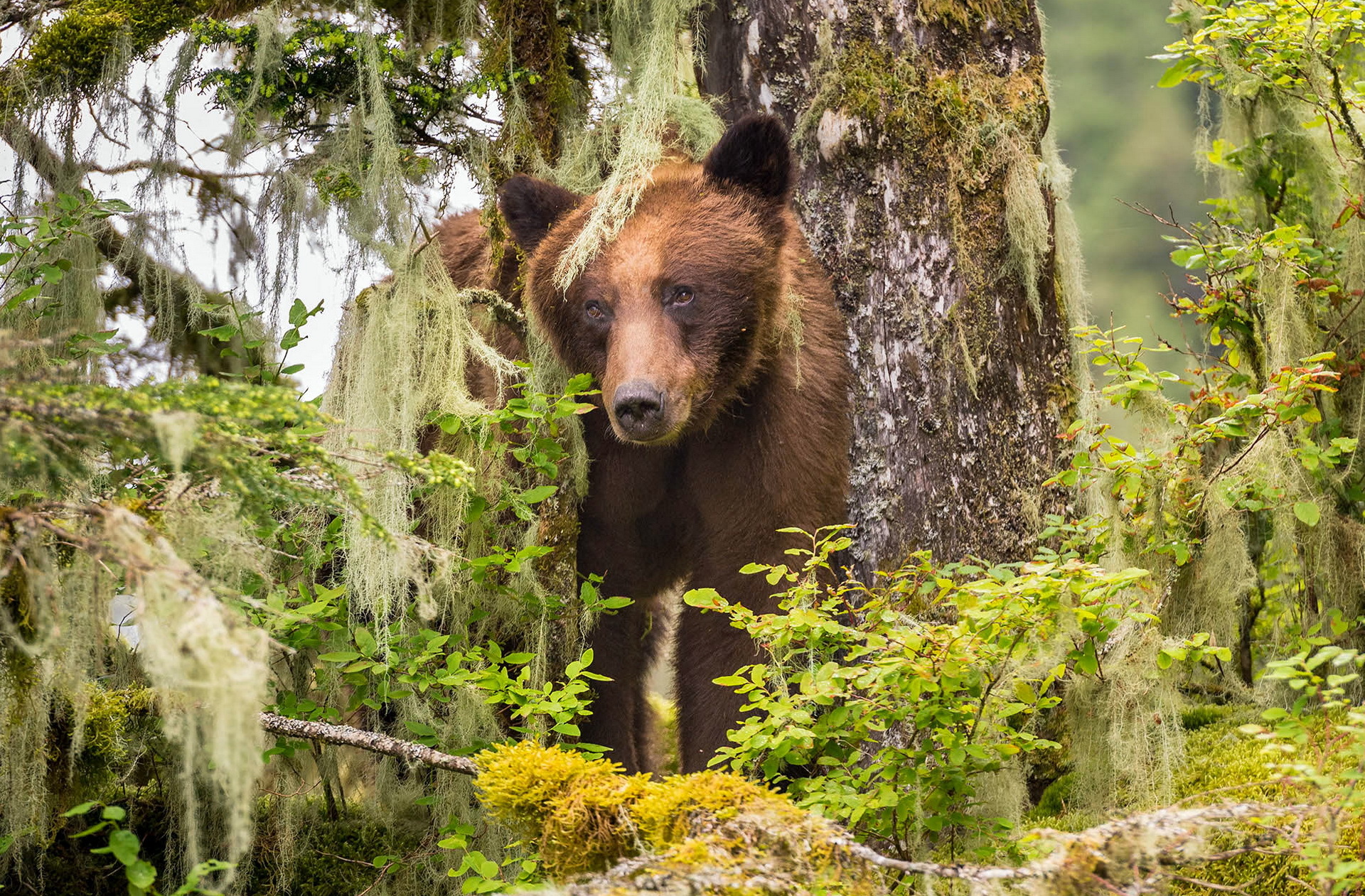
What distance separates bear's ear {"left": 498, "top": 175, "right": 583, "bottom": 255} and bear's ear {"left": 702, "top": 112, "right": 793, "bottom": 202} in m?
0.52

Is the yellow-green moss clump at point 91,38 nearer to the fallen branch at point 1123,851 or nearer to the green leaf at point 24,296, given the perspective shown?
the green leaf at point 24,296

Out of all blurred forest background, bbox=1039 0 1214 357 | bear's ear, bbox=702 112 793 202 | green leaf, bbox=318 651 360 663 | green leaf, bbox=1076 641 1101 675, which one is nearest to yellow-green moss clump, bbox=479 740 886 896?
green leaf, bbox=318 651 360 663

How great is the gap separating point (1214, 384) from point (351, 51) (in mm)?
3510

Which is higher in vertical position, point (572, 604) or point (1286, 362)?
point (1286, 362)

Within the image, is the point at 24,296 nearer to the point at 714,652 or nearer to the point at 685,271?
the point at 685,271

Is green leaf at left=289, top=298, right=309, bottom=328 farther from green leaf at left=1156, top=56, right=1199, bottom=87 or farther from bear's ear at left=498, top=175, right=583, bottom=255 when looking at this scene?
green leaf at left=1156, top=56, right=1199, bottom=87

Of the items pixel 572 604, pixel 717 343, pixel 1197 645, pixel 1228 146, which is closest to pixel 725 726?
pixel 572 604

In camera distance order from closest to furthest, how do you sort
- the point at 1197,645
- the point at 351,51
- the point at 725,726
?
the point at 1197,645 < the point at 351,51 < the point at 725,726

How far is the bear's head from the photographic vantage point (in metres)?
3.68

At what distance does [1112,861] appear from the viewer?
6.75ft

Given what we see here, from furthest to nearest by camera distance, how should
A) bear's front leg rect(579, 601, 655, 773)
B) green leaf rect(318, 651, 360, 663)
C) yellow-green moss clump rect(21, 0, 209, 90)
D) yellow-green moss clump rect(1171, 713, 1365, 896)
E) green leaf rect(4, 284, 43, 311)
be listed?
bear's front leg rect(579, 601, 655, 773)
yellow-green moss clump rect(21, 0, 209, 90)
green leaf rect(4, 284, 43, 311)
green leaf rect(318, 651, 360, 663)
yellow-green moss clump rect(1171, 713, 1365, 896)

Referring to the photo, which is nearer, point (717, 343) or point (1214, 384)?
point (717, 343)

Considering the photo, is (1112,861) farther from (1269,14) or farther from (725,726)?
(1269,14)

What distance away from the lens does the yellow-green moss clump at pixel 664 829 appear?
2131mm
